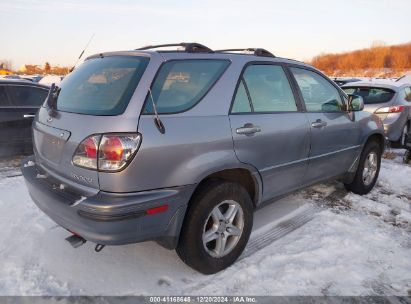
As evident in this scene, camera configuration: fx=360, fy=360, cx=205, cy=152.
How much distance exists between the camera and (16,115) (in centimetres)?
604

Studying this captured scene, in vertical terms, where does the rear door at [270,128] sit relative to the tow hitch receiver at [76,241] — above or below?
above

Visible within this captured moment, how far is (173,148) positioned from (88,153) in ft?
1.84

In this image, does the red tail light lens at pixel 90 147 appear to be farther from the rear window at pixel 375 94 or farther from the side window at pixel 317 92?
the rear window at pixel 375 94

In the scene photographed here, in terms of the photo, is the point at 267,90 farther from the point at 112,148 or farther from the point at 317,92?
the point at 112,148

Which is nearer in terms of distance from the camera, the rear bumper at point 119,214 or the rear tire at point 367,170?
the rear bumper at point 119,214

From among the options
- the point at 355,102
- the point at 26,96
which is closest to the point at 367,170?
the point at 355,102

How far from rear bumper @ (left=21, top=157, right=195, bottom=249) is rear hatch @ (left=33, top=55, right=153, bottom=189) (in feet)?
0.43

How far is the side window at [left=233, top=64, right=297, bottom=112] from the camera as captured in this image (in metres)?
3.12

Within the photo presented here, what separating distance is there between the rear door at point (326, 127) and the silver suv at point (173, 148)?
136mm


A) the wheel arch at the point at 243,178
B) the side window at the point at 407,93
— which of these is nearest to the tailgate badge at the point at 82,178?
the wheel arch at the point at 243,178

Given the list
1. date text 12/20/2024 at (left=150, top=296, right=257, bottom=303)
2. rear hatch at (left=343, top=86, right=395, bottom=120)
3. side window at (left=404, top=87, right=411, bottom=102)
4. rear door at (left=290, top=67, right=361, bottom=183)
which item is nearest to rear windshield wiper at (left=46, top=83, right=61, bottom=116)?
date text 12/20/2024 at (left=150, top=296, right=257, bottom=303)

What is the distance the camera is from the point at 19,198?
4359 mm

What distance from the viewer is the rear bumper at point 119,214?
2.31 m

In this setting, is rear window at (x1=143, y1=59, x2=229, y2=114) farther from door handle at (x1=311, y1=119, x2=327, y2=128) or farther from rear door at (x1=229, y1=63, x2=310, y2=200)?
door handle at (x1=311, y1=119, x2=327, y2=128)
